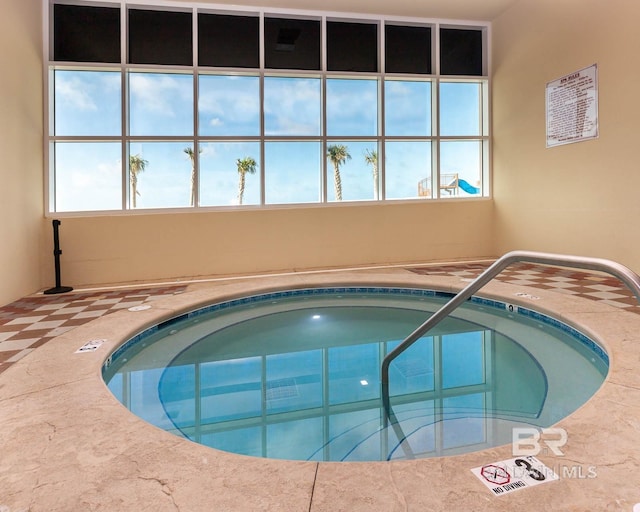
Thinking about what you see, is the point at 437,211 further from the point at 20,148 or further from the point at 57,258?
the point at 20,148

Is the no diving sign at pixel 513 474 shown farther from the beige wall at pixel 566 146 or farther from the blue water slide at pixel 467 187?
the blue water slide at pixel 467 187

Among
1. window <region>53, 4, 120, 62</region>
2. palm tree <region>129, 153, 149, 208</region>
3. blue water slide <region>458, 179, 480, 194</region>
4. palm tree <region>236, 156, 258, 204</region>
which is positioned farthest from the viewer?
blue water slide <region>458, 179, 480, 194</region>

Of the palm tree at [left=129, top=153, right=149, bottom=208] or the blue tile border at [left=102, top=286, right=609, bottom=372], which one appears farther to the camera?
the palm tree at [left=129, top=153, right=149, bottom=208]

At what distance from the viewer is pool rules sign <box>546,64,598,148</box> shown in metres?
4.53

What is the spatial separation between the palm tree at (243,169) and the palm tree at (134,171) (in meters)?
1.26

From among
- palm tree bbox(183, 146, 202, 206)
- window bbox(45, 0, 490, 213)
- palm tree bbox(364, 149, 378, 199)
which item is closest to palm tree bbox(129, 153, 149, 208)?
window bbox(45, 0, 490, 213)

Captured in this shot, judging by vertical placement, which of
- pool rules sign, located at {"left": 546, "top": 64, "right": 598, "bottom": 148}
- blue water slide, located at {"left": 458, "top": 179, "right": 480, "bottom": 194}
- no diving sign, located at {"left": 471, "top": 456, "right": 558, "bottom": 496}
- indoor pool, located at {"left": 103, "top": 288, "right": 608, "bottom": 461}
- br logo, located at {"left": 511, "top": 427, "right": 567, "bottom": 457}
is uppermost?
pool rules sign, located at {"left": 546, "top": 64, "right": 598, "bottom": 148}

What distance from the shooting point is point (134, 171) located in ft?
17.0

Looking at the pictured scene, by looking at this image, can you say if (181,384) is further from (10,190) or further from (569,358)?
(10,190)

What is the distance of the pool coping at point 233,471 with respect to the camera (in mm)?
1068

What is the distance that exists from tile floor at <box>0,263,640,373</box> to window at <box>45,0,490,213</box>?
1.39m

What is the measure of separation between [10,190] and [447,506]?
4775 mm

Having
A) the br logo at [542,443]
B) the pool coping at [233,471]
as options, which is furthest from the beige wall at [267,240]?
the br logo at [542,443]

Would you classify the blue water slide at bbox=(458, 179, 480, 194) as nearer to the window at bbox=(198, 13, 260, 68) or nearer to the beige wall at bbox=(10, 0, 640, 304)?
the beige wall at bbox=(10, 0, 640, 304)
